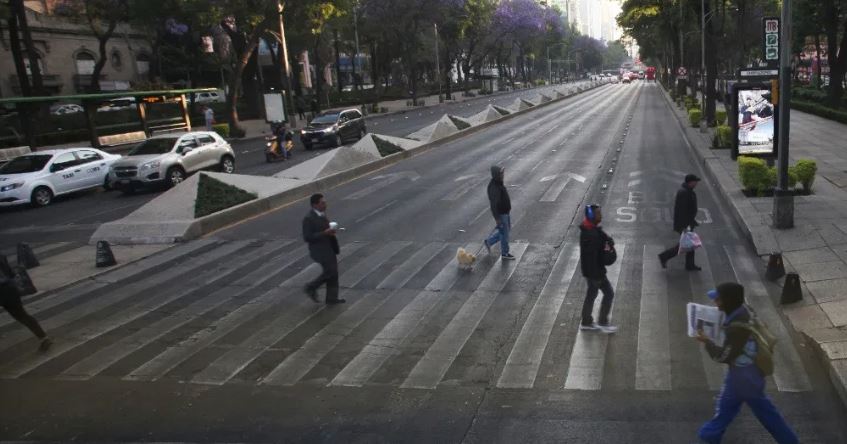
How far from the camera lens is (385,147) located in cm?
2911

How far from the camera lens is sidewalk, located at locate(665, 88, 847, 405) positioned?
8.46 metres

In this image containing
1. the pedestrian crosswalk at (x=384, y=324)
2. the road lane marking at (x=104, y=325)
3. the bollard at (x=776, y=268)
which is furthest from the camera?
the bollard at (x=776, y=268)

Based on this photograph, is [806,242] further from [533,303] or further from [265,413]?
[265,413]

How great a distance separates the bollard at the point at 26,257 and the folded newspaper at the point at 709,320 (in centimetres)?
1279

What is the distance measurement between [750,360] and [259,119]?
55923 mm

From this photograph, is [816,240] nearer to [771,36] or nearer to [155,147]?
[771,36]

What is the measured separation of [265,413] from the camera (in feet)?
23.5

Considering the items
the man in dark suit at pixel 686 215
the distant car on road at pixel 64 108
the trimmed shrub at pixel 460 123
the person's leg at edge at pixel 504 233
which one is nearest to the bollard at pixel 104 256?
the person's leg at edge at pixel 504 233

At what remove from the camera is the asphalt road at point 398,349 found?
6820 millimetres

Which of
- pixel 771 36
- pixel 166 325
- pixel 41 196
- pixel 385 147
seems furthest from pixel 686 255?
pixel 41 196

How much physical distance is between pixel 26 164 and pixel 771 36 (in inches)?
929

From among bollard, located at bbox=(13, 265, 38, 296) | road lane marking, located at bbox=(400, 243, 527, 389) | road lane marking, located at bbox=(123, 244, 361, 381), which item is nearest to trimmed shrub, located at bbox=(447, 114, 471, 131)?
road lane marking, located at bbox=(400, 243, 527, 389)

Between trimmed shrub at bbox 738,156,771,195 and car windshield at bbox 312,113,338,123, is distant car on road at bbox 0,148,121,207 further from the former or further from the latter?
trimmed shrub at bbox 738,156,771,195

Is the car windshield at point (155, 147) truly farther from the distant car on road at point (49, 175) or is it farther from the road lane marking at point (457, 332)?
the road lane marking at point (457, 332)
